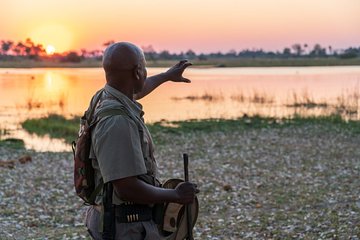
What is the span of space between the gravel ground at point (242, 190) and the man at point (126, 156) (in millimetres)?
4325

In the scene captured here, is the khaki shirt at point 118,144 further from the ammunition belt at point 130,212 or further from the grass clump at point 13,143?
the grass clump at point 13,143

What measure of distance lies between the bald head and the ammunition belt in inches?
27.0

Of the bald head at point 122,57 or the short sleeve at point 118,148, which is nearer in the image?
the short sleeve at point 118,148

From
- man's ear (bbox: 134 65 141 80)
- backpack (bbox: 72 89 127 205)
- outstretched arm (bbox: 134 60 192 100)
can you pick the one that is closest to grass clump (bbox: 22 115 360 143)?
outstretched arm (bbox: 134 60 192 100)

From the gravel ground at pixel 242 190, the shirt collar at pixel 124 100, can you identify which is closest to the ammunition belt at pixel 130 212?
the shirt collar at pixel 124 100

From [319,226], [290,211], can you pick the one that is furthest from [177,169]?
[319,226]

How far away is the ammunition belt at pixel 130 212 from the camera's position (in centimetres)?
297

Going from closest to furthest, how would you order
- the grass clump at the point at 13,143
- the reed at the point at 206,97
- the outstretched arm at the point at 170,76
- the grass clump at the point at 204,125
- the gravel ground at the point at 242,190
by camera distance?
1. the outstretched arm at the point at 170,76
2. the gravel ground at the point at 242,190
3. the grass clump at the point at 13,143
4. the grass clump at the point at 204,125
5. the reed at the point at 206,97

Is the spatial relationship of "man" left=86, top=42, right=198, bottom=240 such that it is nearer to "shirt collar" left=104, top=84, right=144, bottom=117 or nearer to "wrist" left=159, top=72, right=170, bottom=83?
"shirt collar" left=104, top=84, right=144, bottom=117

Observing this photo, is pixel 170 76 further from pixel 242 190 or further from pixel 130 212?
pixel 242 190

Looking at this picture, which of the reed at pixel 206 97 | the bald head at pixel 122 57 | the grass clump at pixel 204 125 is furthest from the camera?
the reed at pixel 206 97

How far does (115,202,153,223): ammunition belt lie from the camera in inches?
117

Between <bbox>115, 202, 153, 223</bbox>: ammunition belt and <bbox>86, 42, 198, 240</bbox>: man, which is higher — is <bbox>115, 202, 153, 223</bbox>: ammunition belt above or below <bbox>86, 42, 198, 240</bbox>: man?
below

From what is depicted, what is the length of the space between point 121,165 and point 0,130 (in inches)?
813
